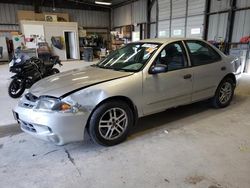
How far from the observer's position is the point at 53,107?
2113mm

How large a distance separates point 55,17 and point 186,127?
1354 centimetres

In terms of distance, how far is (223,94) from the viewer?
3660 millimetres

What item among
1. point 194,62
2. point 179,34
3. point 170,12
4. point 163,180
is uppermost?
point 170,12

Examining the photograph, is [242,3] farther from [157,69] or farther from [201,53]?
[157,69]

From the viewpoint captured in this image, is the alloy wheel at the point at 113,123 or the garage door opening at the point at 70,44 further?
the garage door opening at the point at 70,44

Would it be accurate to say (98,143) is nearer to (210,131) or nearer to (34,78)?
(210,131)

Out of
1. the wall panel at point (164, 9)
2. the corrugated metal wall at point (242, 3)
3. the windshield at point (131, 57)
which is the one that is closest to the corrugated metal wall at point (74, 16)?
the wall panel at point (164, 9)

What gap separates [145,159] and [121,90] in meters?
0.81

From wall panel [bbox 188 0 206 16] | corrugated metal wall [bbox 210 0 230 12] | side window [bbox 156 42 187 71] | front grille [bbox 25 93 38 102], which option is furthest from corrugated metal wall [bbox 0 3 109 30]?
side window [bbox 156 42 187 71]

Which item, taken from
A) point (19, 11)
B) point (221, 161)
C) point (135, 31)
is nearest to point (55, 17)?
point (19, 11)

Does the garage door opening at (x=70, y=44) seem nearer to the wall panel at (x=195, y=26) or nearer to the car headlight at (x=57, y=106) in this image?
the wall panel at (x=195, y=26)

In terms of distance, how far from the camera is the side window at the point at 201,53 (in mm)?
3109

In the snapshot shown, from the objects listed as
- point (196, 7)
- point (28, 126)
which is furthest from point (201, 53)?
point (196, 7)

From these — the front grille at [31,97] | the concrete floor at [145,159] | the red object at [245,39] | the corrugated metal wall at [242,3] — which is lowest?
the concrete floor at [145,159]
